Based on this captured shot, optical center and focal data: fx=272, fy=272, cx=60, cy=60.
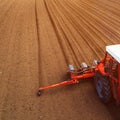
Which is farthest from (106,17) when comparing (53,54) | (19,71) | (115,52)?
(115,52)

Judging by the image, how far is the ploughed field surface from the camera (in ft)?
24.2

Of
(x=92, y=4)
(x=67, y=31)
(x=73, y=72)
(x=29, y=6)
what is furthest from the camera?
(x=29, y=6)

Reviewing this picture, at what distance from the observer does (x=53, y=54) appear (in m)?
10.9

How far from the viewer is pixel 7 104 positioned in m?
7.90

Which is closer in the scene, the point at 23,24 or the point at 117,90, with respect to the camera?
the point at 117,90

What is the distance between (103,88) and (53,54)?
4.38m

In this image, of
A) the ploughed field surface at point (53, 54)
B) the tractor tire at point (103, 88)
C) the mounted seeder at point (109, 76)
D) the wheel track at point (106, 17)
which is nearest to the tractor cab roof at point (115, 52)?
the mounted seeder at point (109, 76)

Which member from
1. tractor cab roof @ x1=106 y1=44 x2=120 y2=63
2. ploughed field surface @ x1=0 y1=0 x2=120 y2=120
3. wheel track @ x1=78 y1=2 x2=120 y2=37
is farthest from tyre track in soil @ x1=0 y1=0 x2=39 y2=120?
wheel track @ x1=78 y1=2 x2=120 y2=37

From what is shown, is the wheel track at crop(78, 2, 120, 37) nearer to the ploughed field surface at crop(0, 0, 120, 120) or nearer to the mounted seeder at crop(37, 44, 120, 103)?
the ploughed field surface at crop(0, 0, 120, 120)

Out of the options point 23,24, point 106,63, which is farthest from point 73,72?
point 23,24

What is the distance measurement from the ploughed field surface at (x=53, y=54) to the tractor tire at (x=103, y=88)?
0.87 feet

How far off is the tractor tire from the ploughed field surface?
0.27 metres

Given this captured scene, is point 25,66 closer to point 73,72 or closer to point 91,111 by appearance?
point 73,72

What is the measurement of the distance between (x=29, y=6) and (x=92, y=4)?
199 inches
